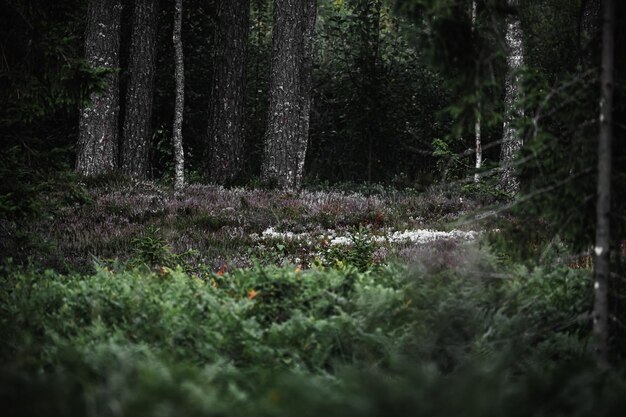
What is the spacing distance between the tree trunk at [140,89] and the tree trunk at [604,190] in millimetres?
15750

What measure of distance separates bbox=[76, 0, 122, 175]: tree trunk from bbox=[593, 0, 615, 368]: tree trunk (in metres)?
13.7

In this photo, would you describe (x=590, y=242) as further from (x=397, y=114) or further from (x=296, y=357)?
(x=397, y=114)

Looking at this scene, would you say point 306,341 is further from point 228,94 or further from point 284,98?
point 228,94

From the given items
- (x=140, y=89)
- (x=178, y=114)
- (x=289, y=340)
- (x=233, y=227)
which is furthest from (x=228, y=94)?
(x=289, y=340)

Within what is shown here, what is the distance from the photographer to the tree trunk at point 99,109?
633 inches

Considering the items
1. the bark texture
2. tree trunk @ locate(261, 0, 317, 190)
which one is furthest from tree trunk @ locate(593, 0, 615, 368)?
the bark texture

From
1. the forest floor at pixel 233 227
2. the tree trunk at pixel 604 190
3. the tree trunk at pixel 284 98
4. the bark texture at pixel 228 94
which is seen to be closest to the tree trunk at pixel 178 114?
the forest floor at pixel 233 227

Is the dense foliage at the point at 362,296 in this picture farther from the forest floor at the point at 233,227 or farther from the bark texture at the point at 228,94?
the bark texture at the point at 228,94

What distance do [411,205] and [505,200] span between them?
2.12 metres

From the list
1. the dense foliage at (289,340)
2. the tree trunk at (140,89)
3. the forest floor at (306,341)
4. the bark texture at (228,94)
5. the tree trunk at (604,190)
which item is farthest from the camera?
the bark texture at (228,94)

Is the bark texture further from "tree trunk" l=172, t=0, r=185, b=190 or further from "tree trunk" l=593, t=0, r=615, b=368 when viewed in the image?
"tree trunk" l=593, t=0, r=615, b=368

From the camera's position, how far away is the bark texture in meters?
19.3

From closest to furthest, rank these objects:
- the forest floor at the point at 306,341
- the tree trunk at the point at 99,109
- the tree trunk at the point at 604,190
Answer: the forest floor at the point at 306,341
the tree trunk at the point at 604,190
the tree trunk at the point at 99,109

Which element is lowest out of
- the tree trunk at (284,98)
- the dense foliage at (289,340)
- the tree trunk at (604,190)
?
the dense foliage at (289,340)
